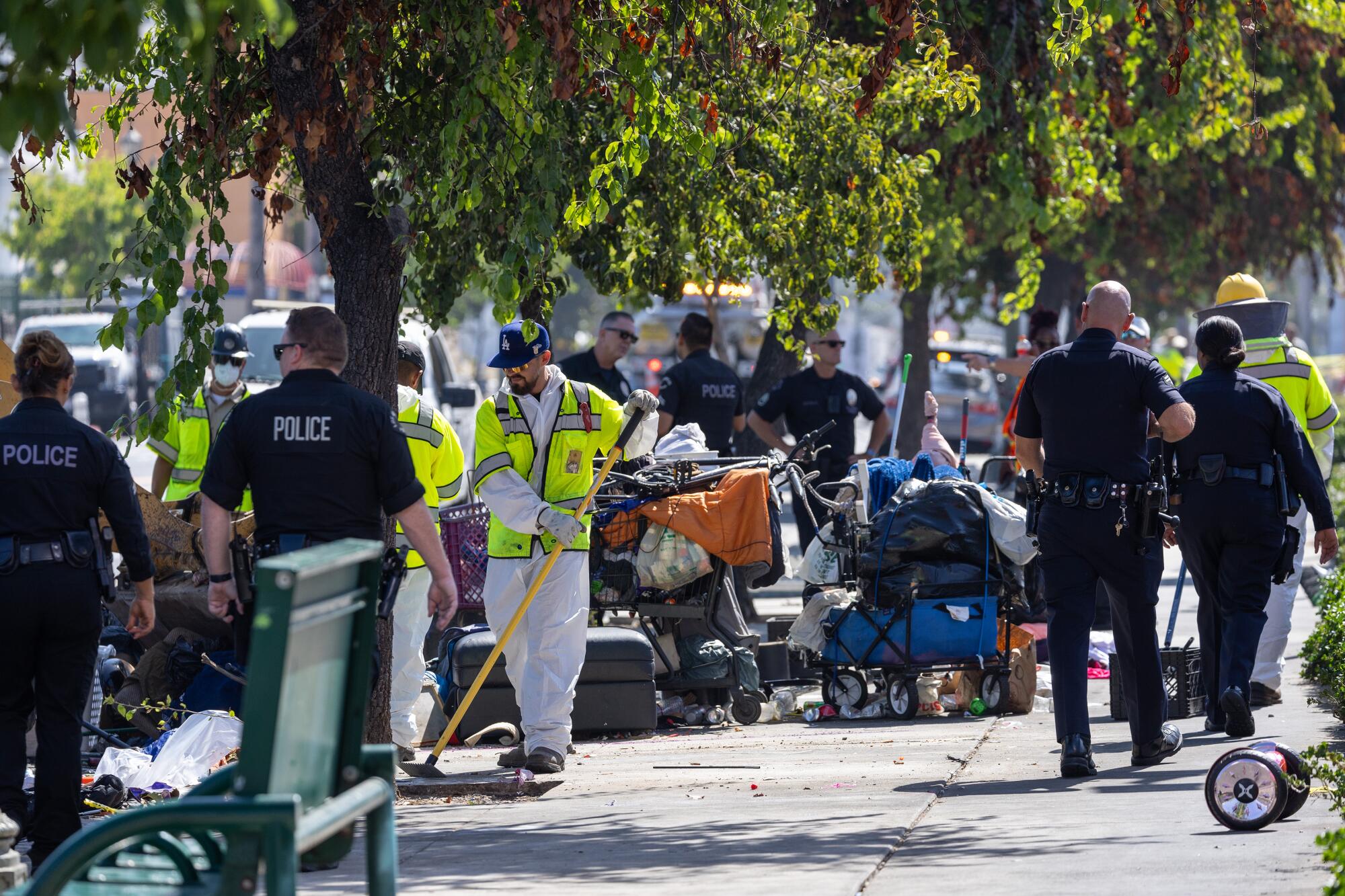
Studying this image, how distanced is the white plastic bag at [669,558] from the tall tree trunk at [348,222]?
2.01m

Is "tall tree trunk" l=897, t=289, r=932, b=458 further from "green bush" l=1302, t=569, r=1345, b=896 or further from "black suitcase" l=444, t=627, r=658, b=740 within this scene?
"black suitcase" l=444, t=627, r=658, b=740

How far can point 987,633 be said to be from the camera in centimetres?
1016

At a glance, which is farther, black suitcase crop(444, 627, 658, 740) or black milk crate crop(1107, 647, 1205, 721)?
black suitcase crop(444, 627, 658, 740)

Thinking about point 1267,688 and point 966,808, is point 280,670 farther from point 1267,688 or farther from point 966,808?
point 1267,688

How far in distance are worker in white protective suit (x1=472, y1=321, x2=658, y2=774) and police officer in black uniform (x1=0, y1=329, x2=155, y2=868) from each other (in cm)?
205

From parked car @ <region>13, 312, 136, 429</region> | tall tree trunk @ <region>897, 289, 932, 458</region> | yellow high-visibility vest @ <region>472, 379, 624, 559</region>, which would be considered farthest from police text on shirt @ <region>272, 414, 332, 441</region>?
parked car @ <region>13, 312, 136, 429</region>

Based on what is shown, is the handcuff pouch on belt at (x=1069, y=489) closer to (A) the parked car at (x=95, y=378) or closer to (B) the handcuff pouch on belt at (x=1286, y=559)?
(B) the handcuff pouch on belt at (x=1286, y=559)

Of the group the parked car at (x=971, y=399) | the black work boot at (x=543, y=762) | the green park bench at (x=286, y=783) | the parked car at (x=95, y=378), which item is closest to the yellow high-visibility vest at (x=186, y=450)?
the black work boot at (x=543, y=762)

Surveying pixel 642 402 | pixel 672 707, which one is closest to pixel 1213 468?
pixel 642 402

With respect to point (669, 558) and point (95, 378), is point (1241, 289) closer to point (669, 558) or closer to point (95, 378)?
point (669, 558)

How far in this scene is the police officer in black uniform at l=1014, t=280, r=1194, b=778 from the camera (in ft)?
26.6

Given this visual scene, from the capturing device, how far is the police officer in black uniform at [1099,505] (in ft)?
26.6

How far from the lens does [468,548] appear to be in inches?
450

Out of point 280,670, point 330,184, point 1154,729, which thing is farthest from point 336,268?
point 280,670
